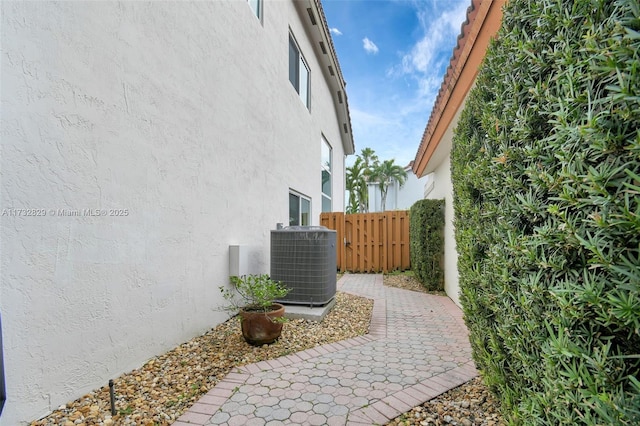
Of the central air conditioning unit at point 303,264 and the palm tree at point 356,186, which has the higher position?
the palm tree at point 356,186

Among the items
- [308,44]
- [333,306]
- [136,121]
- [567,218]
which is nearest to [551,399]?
[567,218]

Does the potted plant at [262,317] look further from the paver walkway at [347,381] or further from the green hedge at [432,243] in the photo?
the green hedge at [432,243]

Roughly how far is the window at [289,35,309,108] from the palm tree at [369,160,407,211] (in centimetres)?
2433

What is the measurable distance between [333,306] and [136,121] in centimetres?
401

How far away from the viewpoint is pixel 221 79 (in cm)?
435

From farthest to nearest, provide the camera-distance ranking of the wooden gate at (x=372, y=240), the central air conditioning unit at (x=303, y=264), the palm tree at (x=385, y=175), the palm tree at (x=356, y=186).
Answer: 1. the palm tree at (x=385, y=175)
2. the palm tree at (x=356, y=186)
3. the wooden gate at (x=372, y=240)
4. the central air conditioning unit at (x=303, y=264)

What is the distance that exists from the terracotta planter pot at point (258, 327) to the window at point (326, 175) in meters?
8.40

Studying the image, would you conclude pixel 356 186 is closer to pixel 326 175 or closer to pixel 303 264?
pixel 326 175

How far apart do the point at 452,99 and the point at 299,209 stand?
5273mm

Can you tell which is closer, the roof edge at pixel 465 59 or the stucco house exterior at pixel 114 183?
the stucco house exterior at pixel 114 183

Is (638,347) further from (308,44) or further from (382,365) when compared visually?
(308,44)

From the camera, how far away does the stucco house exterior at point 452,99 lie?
2.56 metres

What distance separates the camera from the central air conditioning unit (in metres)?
4.85

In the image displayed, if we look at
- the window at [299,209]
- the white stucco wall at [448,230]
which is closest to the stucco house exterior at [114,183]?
the window at [299,209]
